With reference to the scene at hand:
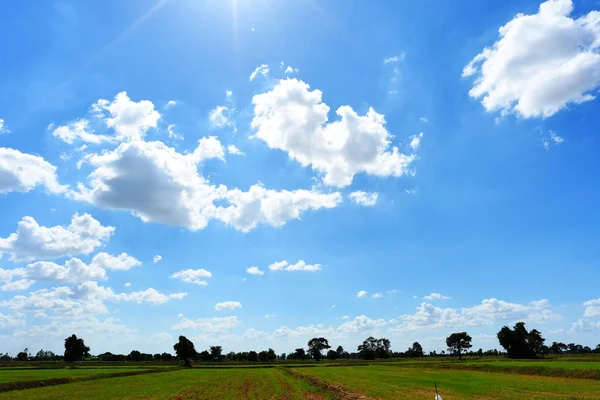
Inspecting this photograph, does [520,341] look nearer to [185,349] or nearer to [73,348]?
[185,349]

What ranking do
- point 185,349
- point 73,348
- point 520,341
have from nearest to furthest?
point 520,341
point 185,349
point 73,348

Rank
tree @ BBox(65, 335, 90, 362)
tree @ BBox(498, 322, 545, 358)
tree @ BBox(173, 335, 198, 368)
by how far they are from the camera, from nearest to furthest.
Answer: tree @ BBox(498, 322, 545, 358) < tree @ BBox(173, 335, 198, 368) < tree @ BBox(65, 335, 90, 362)

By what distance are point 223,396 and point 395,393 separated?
19563 millimetres

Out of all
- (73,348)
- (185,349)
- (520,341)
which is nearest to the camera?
(520,341)

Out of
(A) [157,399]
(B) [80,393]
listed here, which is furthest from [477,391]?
(B) [80,393]

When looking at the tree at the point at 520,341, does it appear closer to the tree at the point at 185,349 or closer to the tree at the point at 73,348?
the tree at the point at 185,349

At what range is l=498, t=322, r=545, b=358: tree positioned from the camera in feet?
525

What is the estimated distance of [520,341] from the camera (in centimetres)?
16062

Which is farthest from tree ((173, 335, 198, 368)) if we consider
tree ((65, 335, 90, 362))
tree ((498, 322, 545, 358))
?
tree ((498, 322, 545, 358))

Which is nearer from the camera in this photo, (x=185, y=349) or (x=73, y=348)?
(x=185, y=349)

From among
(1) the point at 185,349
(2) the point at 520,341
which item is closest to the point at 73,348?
(1) the point at 185,349

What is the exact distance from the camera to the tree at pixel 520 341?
16000cm

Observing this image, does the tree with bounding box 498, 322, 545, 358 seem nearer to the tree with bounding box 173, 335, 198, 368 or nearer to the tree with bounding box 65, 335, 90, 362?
the tree with bounding box 173, 335, 198, 368

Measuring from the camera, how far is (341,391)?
43125mm
